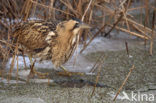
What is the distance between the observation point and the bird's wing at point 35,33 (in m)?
3.24

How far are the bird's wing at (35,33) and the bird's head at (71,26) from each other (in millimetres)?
85

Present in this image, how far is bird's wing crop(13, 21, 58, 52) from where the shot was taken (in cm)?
324

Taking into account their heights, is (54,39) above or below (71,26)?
below

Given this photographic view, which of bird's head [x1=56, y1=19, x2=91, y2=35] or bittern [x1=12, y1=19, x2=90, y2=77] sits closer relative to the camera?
bird's head [x1=56, y1=19, x2=91, y2=35]

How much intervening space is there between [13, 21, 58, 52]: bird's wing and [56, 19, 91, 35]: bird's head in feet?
0.28

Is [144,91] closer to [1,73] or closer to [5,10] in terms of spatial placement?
[1,73]

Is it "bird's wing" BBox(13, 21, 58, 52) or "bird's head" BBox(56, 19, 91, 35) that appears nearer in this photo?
"bird's head" BBox(56, 19, 91, 35)

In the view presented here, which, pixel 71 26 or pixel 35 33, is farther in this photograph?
pixel 35 33

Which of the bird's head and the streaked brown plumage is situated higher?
the bird's head

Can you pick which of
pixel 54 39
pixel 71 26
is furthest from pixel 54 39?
pixel 71 26

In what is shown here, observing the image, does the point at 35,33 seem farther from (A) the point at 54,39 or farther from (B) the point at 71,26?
(B) the point at 71,26

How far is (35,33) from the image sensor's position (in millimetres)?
3295

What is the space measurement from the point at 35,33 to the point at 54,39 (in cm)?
25

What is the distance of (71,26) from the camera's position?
3.17 metres
